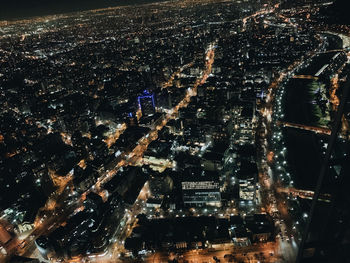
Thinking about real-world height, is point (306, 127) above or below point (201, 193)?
above

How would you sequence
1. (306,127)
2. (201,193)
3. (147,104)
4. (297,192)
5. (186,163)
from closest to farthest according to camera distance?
(297,192), (201,193), (186,163), (306,127), (147,104)

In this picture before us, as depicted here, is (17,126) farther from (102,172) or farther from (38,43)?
(38,43)

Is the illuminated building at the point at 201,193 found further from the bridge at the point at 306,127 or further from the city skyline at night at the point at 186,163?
the bridge at the point at 306,127

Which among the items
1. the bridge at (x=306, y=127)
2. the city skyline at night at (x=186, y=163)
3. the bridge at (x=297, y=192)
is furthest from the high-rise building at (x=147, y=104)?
the bridge at (x=297, y=192)

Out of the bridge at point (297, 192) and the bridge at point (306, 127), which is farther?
the bridge at point (306, 127)

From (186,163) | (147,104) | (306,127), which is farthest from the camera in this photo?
(147,104)

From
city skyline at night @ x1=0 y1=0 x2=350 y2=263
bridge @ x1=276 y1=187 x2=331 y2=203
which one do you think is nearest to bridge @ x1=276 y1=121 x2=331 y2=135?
city skyline at night @ x1=0 y1=0 x2=350 y2=263

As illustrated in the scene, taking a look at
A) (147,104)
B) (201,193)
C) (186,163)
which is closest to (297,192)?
(201,193)

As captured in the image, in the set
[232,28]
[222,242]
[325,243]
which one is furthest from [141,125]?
[232,28]

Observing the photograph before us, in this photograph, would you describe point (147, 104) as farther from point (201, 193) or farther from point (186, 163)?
point (201, 193)

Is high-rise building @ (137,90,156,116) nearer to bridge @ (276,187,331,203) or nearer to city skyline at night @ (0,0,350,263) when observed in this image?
city skyline at night @ (0,0,350,263)
